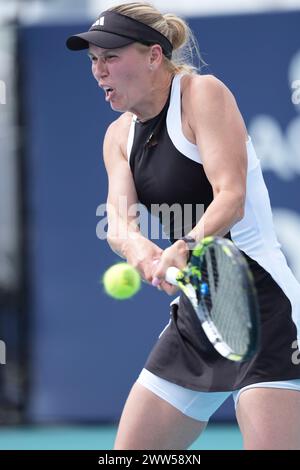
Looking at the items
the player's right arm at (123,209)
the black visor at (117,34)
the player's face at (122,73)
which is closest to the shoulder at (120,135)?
the player's right arm at (123,209)

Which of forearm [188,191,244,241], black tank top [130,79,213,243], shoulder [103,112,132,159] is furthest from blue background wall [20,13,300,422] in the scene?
forearm [188,191,244,241]

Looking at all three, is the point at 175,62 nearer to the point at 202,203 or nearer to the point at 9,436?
the point at 202,203

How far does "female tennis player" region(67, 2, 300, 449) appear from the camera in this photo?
3338mm

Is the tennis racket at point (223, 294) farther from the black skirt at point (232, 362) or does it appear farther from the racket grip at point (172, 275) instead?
the black skirt at point (232, 362)

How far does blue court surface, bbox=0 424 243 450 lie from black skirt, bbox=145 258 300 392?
2680 millimetres

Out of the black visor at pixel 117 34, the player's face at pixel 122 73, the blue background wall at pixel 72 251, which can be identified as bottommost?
the blue background wall at pixel 72 251

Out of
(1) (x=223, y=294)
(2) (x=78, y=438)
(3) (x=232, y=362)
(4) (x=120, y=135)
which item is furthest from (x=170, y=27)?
(2) (x=78, y=438)

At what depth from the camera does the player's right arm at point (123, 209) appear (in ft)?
11.5

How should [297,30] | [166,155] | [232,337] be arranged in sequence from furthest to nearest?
1. [297,30]
2. [166,155]
3. [232,337]

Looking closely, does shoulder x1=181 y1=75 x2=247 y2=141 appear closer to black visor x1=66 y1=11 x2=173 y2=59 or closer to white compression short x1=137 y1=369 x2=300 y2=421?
black visor x1=66 y1=11 x2=173 y2=59

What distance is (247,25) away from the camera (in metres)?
6.67

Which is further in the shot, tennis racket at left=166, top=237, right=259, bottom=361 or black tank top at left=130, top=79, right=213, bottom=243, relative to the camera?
black tank top at left=130, top=79, right=213, bottom=243
